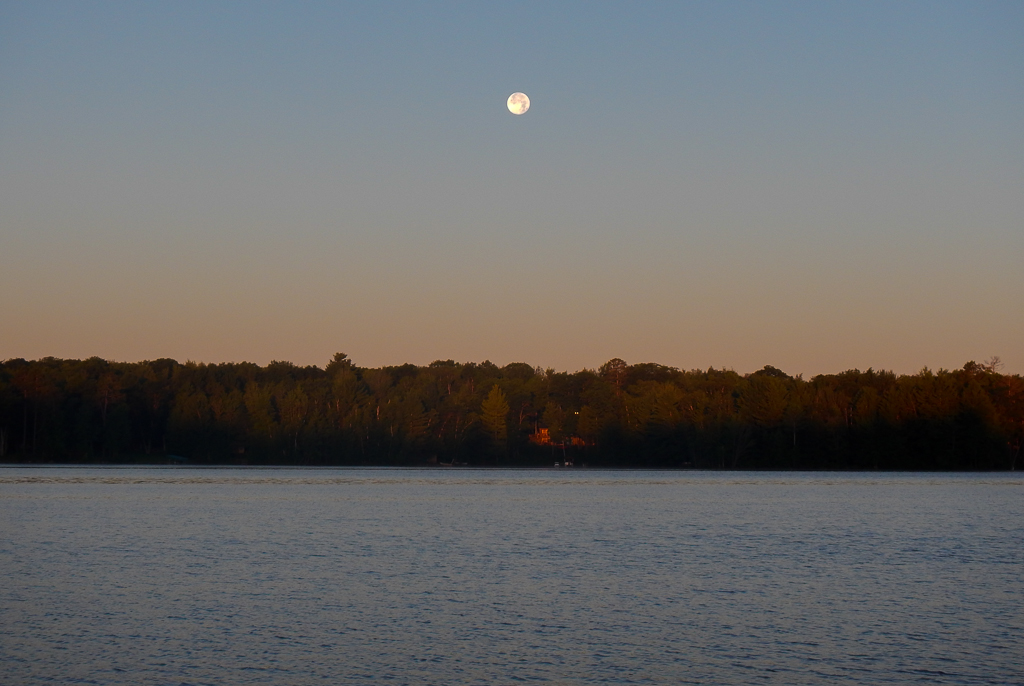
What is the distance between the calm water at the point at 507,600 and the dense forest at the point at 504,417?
77354 millimetres

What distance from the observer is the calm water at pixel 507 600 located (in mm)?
15992

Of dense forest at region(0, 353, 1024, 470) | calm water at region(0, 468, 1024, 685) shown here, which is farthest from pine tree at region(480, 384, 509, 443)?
calm water at region(0, 468, 1024, 685)

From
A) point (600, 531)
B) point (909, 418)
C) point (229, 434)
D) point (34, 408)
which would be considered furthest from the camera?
point (229, 434)

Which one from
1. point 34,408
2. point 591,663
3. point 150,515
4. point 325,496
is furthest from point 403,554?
point 34,408

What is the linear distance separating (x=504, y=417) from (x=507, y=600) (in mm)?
119441

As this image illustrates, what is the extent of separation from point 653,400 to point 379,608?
115 meters

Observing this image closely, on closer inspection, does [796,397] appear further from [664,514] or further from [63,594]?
[63,594]

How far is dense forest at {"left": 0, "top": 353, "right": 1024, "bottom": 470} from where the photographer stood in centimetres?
11938

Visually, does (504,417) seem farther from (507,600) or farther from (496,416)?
(507,600)

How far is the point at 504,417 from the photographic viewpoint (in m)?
142

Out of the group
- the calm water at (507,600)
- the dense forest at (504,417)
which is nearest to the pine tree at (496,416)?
the dense forest at (504,417)

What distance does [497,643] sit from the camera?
17.8m

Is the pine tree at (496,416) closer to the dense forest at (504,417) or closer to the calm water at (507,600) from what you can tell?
the dense forest at (504,417)

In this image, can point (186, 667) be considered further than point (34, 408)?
No
